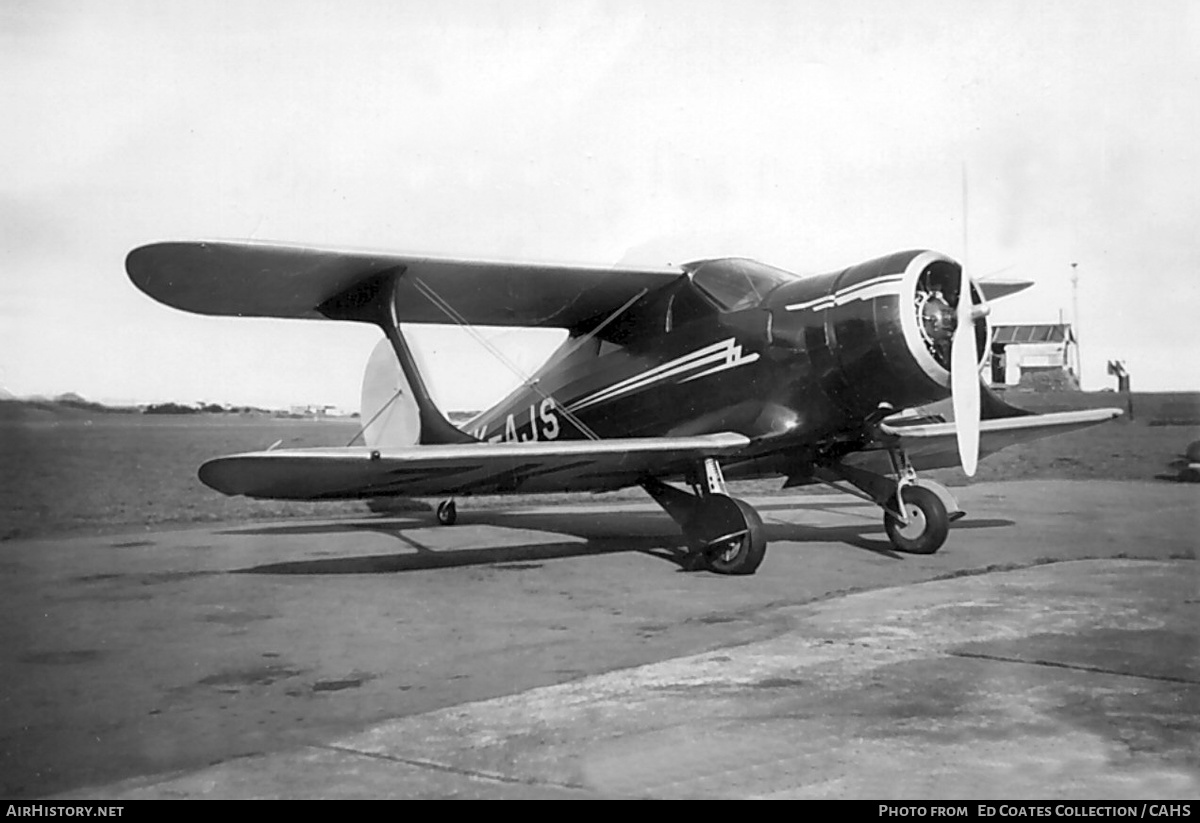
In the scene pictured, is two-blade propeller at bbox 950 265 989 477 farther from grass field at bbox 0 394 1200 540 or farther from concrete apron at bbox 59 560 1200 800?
concrete apron at bbox 59 560 1200 800

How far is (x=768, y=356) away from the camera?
22.6 ft

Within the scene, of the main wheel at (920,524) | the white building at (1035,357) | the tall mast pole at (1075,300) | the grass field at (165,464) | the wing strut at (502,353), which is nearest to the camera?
the grass field at (165,464)

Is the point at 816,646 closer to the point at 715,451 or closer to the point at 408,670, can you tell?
the point at 408,670

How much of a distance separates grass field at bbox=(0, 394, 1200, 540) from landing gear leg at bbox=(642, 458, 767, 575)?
2882 millimetres

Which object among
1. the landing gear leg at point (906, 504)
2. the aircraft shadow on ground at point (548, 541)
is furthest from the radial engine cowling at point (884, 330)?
the aircraft shadow on ground at point (548, 541)

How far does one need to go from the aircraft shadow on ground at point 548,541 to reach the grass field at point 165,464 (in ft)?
5.07

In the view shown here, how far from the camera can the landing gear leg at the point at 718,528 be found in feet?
22.0

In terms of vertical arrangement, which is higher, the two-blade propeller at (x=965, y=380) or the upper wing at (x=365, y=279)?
the upper wing at (x=365, y=279)

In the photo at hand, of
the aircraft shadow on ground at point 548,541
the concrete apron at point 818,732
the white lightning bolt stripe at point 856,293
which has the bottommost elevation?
the concrete apron at point 818,732

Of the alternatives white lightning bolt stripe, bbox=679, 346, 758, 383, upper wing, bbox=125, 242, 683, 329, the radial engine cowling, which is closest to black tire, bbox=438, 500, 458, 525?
upper wing, bbox=125, 242, 683, 329

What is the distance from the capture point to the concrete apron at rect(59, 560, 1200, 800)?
2.80 m

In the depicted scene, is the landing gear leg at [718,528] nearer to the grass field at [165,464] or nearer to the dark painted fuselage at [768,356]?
the dark painted fuselage at [768,356]
